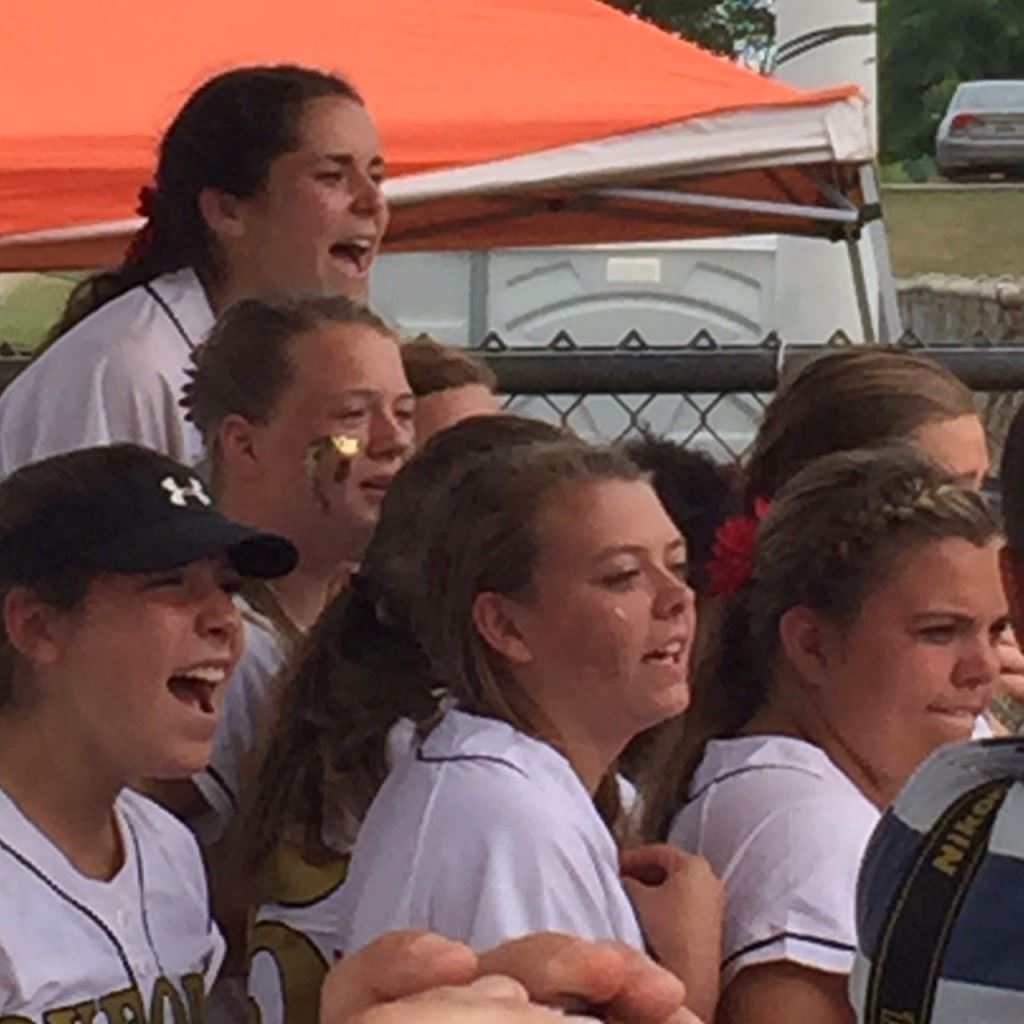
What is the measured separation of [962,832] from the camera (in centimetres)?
178

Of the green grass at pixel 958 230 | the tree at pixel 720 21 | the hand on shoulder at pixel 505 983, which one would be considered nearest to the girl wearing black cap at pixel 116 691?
the hand on shoulder at pixel 505 983

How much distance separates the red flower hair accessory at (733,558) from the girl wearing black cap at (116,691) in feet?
1.70

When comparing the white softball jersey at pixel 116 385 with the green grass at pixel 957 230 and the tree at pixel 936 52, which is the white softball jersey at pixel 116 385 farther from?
the tree at pixel 936 52

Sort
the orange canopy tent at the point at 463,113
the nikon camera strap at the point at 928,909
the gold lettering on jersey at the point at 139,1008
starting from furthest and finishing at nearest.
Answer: the orange canopy tent at the point at 463,113 → the gold lettering on jersey at the point at 139,1008 → the nikon camera strap at the point at 928,909

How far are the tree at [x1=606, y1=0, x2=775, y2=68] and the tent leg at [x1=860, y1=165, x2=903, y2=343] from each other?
41.7 ft

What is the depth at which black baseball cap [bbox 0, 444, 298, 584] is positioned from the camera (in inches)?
104

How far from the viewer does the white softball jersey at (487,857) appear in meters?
2.31

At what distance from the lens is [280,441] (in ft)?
10.4

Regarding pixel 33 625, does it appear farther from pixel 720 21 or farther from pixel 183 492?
pixel 720 21

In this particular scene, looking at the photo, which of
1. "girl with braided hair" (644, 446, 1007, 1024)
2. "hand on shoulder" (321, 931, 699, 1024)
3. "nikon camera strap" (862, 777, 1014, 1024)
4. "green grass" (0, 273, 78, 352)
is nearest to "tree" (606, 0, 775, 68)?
"green grass" (0, 273, 78, 352)

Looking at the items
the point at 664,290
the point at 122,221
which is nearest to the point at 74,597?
the point at 122,221

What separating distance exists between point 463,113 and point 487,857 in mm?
2855

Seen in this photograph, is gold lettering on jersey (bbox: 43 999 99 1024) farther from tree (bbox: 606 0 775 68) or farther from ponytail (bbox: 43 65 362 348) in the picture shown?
tree (bbox: 606 0 775 68)

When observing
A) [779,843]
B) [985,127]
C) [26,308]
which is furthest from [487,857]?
[985,127]
